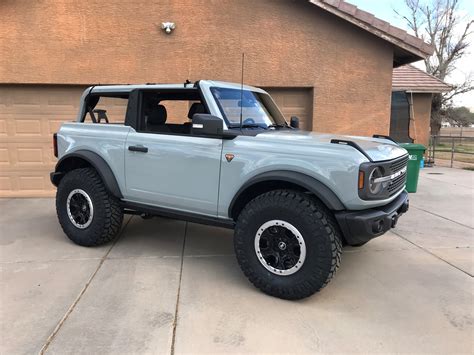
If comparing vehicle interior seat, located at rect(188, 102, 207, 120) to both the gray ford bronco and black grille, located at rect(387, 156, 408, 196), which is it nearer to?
the gray ford bronco

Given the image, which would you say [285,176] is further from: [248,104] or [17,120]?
[17,120]

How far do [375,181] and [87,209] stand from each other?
3405mm

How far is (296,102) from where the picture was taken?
8.18 m

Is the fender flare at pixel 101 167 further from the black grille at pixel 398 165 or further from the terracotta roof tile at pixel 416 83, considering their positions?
the terracotta roof tile at pixel 416 83

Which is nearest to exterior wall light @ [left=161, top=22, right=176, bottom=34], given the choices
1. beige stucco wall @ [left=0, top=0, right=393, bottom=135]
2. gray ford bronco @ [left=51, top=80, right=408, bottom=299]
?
beige stucco wall @ [left=0, top=0, right=393, bottom=135]

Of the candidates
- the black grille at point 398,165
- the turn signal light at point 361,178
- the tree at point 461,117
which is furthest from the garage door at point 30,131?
the tree at point 461,117

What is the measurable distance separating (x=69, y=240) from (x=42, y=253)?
1.64ft

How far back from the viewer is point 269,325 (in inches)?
124

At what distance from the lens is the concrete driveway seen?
292 centimetres

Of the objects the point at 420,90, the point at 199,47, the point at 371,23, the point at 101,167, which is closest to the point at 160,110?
the point at 101,167

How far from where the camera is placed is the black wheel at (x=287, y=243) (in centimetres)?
334

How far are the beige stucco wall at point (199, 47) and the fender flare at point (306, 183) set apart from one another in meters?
4.67

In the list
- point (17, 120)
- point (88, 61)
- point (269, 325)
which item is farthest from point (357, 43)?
point (17, 120)

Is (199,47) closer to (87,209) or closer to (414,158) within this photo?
(87,209)
